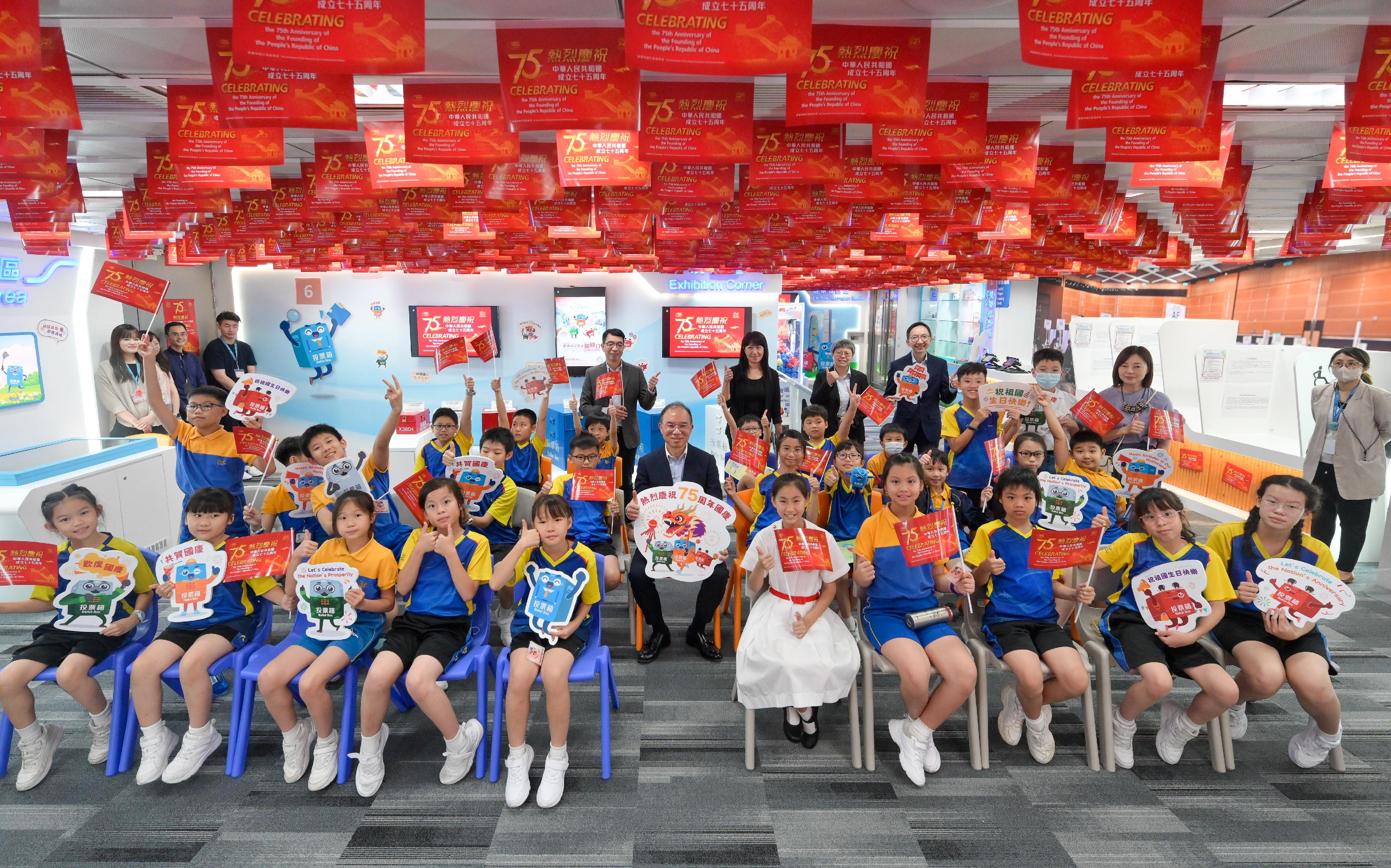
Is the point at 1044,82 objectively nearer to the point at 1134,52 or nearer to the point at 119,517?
the point at 1134,52

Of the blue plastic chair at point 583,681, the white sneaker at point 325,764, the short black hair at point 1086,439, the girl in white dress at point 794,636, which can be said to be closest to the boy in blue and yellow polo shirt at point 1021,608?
the girl in white dress at point 794,636

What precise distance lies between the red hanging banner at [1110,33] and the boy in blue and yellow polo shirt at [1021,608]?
5.69 feet

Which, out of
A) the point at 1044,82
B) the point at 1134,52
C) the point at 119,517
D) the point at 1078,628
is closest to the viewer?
the point at 1134,52

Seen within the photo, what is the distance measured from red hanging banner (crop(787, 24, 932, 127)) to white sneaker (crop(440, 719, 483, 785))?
2.83 m

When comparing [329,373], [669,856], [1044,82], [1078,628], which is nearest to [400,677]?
[669,856]

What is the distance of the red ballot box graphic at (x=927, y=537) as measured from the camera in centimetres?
299

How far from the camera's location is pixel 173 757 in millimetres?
3166

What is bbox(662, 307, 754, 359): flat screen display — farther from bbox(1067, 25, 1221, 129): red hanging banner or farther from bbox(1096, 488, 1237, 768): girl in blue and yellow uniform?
bbox(1067, 25, 1221, 129): red hanging banner

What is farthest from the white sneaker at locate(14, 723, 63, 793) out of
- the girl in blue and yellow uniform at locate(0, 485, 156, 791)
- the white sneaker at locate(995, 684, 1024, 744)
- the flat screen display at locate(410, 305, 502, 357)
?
the flat screen display at locate(410, 305, 502, 357)

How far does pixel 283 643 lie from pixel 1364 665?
18.9 ft

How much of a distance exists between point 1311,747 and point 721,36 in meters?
3.77

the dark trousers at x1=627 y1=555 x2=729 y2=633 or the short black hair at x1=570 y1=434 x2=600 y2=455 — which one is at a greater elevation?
the short black hair at x1=570 y1=434 x2=600 y2=455

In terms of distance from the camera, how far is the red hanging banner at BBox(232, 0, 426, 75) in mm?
2242

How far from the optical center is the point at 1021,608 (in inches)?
128
